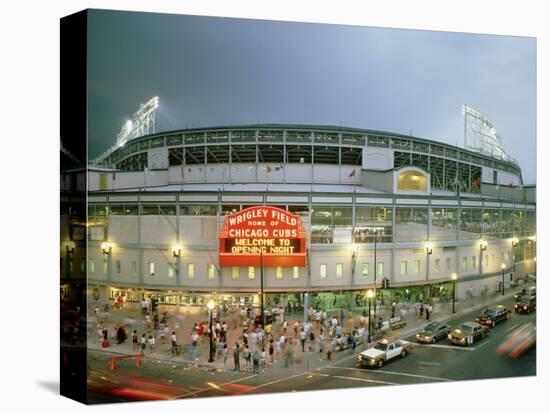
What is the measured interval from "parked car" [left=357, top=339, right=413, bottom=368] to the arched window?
9434 millimetres

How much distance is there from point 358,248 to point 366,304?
3292mm

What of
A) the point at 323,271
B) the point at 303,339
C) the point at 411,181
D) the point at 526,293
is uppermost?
the point at 411,181

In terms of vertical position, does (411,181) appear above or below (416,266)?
above

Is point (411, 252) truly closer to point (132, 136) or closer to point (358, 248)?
point (358, 248)

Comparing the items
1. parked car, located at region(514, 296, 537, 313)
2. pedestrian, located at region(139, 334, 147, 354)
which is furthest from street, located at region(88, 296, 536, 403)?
parked car, located at region(514, 296, 537, 313)

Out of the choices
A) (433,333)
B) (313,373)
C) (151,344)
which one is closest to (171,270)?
(151,344)

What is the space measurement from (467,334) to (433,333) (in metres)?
1.88

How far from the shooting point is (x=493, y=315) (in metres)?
31.0

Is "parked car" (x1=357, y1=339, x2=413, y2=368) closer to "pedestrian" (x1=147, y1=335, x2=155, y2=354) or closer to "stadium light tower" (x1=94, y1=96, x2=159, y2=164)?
"pedestrian" (x1=147, y1=335, x2=155, y2=354)

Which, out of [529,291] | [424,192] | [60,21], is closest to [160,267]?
[60,21]

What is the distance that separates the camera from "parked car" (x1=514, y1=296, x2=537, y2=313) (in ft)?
104

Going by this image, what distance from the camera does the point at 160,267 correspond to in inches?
1156

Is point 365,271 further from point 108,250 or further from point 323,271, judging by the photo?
point 108,250

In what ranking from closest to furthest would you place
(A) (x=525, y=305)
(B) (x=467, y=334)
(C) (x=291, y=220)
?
(C) (x=291, y=220)
(B) (x=467, y=334)
(A) (x=525, y=305)
